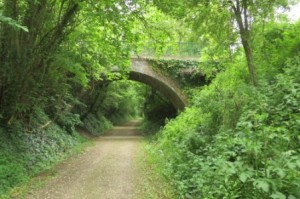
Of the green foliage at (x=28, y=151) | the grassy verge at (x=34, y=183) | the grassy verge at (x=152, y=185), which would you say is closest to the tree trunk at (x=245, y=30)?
the grassy verge at (x=152, y=185)

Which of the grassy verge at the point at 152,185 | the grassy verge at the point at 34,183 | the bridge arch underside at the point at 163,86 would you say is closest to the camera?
the grassy verge at the point at 152,185

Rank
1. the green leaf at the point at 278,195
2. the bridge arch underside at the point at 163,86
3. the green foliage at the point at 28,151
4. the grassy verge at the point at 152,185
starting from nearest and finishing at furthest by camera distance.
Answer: the green leaf at the point at 278,195 → the grassy verge at the point at 152,185 → the green foliage at the point at 28,151 → the bridge arch underside at the point at 163,86

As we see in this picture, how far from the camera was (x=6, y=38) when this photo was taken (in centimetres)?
873

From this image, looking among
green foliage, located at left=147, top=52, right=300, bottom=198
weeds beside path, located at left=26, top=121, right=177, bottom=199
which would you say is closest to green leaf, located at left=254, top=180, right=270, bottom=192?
green foliage, located at left=147, top=52, right=300, bottom=198

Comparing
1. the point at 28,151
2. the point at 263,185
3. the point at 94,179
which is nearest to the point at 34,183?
the point at 94,179

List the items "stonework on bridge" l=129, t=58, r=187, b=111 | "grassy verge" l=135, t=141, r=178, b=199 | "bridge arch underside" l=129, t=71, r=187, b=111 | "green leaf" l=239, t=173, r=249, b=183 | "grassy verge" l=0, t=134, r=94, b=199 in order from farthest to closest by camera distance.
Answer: "bridge arch underside" l=129, t=71, r=187, b=111 < "stonework on bridge" l=129, t=58, r=187, b=111 < "grassy verge" l=0, t=134, r=94, b=199 < "grassy verge" l=135, t=141, r=178, b=199 < "green leaf" l=239, t=173, r=249, b=183

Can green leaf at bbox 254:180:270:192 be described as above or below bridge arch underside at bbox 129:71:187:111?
below

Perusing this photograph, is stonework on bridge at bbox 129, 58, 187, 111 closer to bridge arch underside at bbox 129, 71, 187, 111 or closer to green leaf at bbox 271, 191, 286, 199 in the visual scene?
bridge arch underside at bbox 129, 71, 187, 111

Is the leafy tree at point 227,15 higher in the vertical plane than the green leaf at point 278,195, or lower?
higher

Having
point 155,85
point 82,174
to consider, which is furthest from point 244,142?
point 155,85

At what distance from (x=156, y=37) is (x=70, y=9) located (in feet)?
8.45

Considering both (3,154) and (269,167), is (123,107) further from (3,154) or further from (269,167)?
(269,167)

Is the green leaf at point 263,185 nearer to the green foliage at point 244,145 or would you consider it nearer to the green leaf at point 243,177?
the green foliage at point 244,145

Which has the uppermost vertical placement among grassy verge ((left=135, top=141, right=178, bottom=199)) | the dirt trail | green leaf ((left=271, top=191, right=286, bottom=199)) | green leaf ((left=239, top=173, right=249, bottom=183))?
green leaf ((left=239, top=173, right=249, bottom=183))
